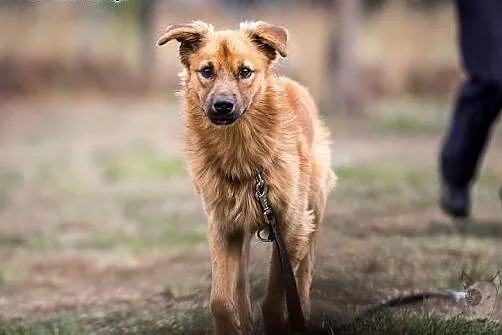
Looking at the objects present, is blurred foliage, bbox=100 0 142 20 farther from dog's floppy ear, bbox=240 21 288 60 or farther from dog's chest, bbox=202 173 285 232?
dog's chest, bbox=202 173 285 232

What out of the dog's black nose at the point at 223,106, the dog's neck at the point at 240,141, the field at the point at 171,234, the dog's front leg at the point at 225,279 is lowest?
the field at the point at 171,234

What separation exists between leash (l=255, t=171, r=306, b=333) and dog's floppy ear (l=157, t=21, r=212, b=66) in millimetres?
675

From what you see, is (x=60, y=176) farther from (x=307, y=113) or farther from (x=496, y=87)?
(x=307, y=113)

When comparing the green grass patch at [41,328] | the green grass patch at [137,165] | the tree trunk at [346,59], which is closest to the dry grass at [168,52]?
the tree trunk at [346,59]

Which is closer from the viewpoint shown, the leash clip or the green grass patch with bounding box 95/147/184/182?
the leash clip

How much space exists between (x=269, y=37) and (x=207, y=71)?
1.12 feet

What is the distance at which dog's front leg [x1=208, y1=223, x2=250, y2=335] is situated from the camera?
4750 mm

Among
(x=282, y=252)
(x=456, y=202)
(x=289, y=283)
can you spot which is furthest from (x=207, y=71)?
(x=456, y=202)

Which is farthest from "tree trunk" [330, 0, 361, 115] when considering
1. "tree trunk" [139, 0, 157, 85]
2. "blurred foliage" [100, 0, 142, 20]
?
"blurred foliage" [100, 0, 142, 20]

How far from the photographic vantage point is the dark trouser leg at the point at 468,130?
7.84m

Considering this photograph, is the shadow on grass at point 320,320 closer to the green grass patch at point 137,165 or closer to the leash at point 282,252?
the leash at point 282,252

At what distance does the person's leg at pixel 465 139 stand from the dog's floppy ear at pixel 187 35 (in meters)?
3.26

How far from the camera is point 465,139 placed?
8.23 meters

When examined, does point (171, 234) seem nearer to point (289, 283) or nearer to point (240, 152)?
point (240, 152)
